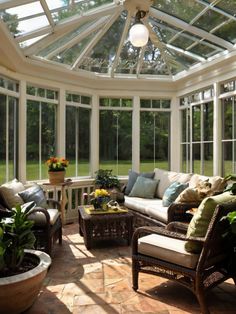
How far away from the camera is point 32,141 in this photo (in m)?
5.71

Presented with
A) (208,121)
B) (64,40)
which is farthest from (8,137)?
(208,121)

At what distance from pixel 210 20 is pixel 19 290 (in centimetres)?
429

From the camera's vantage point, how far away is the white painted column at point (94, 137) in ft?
21.7

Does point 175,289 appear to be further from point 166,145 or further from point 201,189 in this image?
point 166,145

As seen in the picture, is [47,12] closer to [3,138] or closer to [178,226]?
[3,138]

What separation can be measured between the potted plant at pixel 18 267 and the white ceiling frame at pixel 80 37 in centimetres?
342

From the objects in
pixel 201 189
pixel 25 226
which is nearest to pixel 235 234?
pixel 201 189

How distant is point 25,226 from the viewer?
8.32ft

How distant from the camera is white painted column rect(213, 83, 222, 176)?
5.25m

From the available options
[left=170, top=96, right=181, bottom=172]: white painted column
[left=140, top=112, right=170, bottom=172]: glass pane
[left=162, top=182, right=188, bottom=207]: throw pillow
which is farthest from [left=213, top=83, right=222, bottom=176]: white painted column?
[left=140, top=112, right=170, bottom=172]: glass pane

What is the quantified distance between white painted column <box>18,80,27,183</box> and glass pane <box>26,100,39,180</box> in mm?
184

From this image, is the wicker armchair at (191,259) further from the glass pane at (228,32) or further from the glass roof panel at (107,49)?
the glass roof panel at (107,49)

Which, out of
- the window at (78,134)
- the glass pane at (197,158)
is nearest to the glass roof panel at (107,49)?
the window at (78,134)

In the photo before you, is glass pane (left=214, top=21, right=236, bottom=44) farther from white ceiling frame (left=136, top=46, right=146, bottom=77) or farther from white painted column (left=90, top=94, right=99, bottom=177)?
white painted column (left=90, top=94, right=99, bottom=177)
